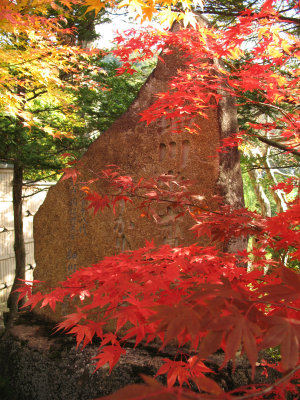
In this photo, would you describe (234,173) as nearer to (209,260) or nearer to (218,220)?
(218,220)

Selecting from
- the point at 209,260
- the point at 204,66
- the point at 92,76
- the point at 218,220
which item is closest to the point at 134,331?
the point at 209,260

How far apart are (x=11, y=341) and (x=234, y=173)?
3.54 m

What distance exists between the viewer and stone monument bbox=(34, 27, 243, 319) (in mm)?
3725

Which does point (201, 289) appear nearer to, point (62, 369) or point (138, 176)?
point (138, 176)

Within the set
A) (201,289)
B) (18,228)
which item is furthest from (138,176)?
(18,228)

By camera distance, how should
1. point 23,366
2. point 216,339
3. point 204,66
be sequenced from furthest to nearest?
point 23,366, point 204,66, point 216,339

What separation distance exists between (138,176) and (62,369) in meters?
2.39

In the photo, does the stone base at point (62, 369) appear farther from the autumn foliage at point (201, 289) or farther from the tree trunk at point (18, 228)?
the tree trunk at point (18, 228)

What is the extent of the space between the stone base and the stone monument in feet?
1.71

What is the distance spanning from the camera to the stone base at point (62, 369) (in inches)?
132

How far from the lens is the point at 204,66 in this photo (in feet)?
11.7

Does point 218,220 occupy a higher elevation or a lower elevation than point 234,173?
lower

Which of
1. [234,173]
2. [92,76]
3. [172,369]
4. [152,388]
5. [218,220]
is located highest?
[92,76]

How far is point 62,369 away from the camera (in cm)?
368
